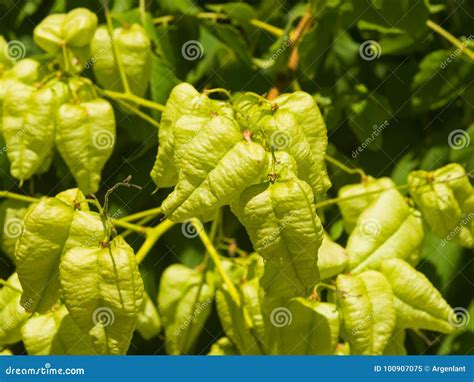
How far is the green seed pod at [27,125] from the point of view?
1.97m

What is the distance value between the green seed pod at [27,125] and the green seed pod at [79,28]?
166 millimetres

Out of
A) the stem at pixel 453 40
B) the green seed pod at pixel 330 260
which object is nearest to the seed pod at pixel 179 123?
the green seed pod at pixel 330 260

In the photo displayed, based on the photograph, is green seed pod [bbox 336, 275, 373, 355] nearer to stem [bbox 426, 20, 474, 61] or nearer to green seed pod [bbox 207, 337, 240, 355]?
green seed pod [bbox 207, 337, 240, 355]

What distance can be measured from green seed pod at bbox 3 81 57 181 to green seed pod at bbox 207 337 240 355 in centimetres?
59

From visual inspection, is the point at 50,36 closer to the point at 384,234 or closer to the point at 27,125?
the point at 27,125

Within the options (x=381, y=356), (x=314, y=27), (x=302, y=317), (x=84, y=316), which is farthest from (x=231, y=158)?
(x=314, y=27)

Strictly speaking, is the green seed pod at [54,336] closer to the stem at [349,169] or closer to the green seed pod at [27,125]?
the green seed pod at [27,125]

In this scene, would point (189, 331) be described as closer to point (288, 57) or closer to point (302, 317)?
point (302, 317)

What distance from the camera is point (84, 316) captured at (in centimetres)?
162

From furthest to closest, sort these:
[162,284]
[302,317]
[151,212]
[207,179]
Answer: [162,284], [151,212], [302,317], [207,179]

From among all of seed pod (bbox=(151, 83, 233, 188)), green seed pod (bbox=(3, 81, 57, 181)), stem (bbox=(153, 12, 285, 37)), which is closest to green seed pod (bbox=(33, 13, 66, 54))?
green seed pod (bbox=(3, 81, 57, 181))

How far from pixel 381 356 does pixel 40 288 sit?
29.3 inches

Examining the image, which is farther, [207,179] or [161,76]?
[161,76]

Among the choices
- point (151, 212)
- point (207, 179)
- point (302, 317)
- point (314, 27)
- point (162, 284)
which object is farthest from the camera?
point (314, 27)
